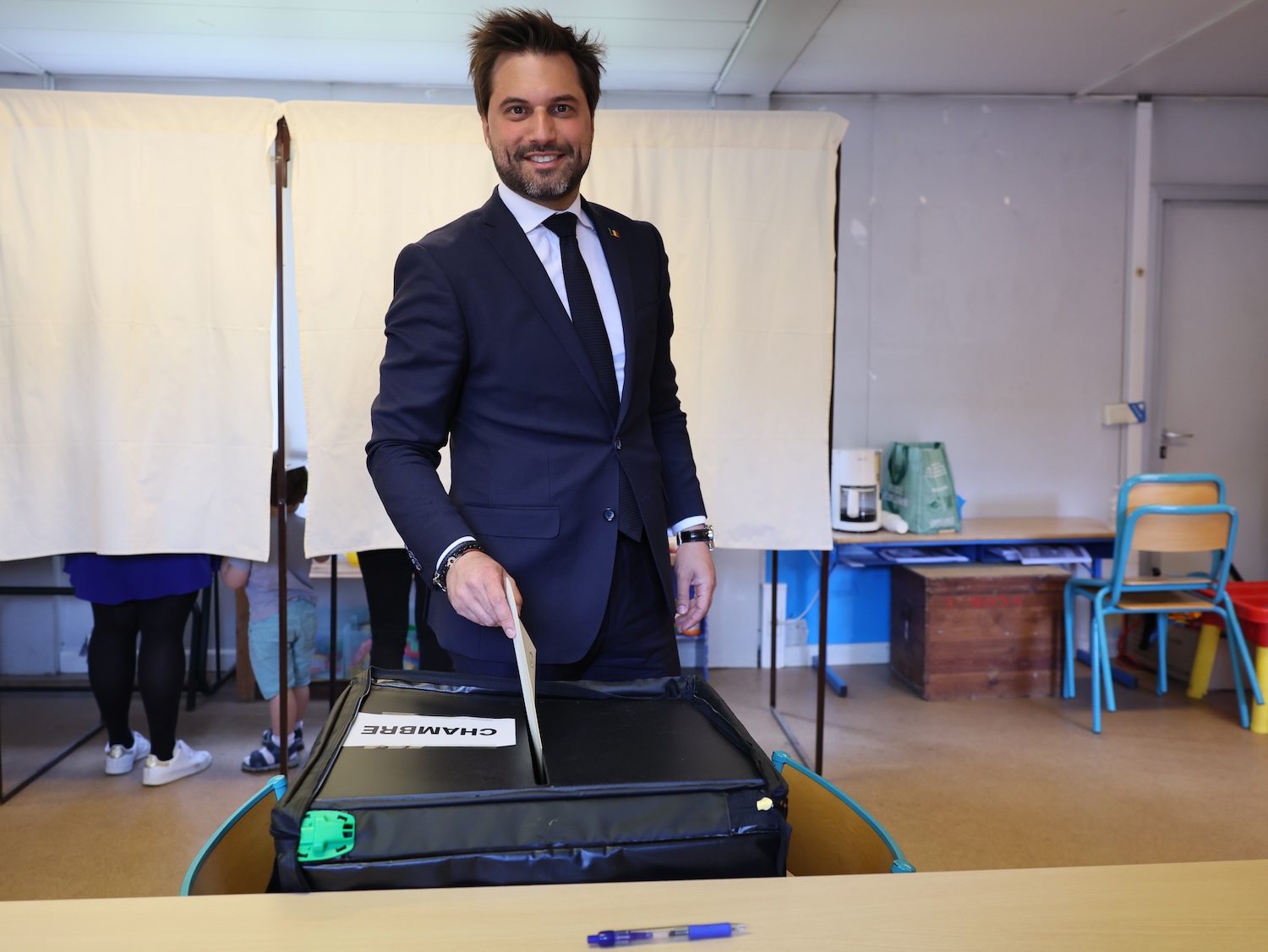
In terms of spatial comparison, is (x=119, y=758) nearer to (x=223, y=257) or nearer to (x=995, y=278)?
(x=223, y=257)

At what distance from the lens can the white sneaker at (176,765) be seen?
2939 millimetres

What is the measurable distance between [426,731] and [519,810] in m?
0.19

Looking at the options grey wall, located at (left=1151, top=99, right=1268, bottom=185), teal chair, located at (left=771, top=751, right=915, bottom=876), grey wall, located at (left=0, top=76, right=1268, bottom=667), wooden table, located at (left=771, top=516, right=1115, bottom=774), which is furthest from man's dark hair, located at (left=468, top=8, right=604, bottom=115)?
grey wall, located at (left=1151, top=99, right=1268, bottom=185)

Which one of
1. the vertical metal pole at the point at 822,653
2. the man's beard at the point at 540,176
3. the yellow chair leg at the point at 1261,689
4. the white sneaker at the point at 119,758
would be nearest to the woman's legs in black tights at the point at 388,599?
the white sneaker at the point at 119,758

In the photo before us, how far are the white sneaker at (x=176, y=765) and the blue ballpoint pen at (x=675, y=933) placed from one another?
8.81ft

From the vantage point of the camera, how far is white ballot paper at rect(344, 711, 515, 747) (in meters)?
0.96

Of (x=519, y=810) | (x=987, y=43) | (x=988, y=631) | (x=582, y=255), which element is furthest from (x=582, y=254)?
(x=988, y=631)

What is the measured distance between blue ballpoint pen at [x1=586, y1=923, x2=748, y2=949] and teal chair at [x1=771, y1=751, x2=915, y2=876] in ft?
0.89

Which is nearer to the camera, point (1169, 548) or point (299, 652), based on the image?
point (299, 652)

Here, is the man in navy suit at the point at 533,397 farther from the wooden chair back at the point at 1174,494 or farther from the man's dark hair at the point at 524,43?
the wooden chair back at the point at 1174,494

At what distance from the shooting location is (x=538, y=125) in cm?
132

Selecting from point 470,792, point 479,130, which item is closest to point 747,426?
point 479,130

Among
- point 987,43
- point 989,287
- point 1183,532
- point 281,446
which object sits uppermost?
point 987,43

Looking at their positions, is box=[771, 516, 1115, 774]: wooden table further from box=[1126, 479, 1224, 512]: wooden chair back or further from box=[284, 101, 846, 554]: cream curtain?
box=[284, 101, 846, 554]: cream curtain
